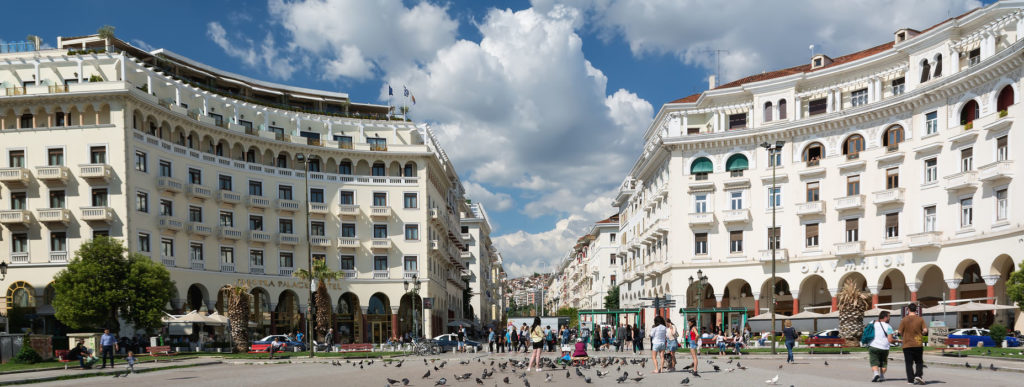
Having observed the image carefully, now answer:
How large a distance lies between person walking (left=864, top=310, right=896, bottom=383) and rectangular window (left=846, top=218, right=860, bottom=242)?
3762 centimetres

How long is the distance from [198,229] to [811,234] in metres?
40.1

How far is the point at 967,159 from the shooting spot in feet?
153

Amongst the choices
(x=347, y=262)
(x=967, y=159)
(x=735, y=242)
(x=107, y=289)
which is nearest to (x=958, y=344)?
(x=967, y=159)

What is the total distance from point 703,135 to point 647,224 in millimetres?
13670

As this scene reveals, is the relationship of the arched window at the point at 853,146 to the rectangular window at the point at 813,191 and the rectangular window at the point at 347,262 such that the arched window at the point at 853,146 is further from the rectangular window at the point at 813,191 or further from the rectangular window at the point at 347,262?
the rectangular window at the point at 347,262

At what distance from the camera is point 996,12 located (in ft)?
145

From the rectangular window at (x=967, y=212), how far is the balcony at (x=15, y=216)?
52630 millimetres

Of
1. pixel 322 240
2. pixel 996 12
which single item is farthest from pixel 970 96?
pixel 322 240

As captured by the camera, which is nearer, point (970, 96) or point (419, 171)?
point (970, 96)

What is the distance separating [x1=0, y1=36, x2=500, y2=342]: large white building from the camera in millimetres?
49625

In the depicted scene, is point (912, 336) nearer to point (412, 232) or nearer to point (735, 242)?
point (735, 242)

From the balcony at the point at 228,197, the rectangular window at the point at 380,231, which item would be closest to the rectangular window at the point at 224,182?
the balcony at the point at 228,197

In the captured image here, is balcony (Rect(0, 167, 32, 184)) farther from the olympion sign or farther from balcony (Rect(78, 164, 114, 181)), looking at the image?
the olympion sign

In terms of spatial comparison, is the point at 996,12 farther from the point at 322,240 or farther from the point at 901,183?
the point at 322,240
